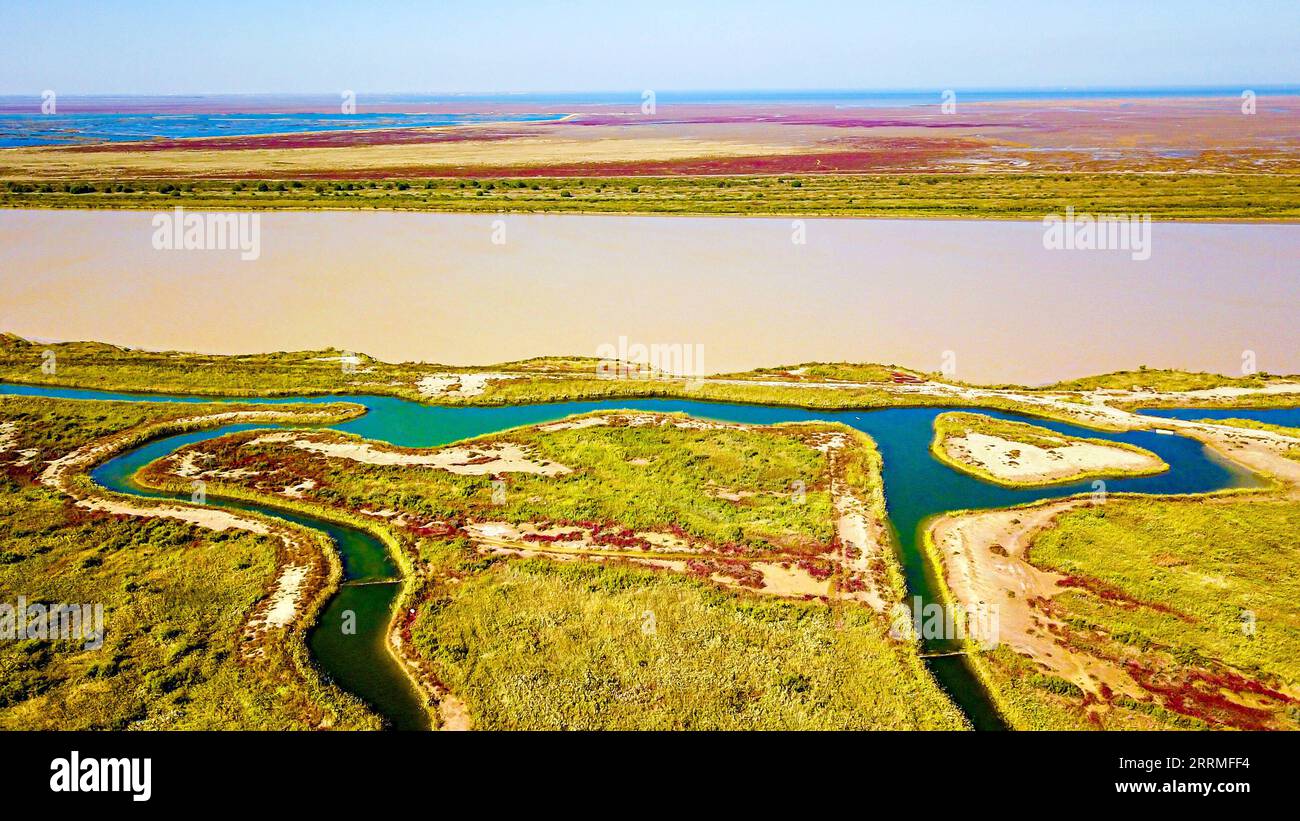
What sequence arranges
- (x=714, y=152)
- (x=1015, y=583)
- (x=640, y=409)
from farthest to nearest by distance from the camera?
1. (x=714, y=152)
2. (x=640, y=409)
3. (x=1015, y=583)

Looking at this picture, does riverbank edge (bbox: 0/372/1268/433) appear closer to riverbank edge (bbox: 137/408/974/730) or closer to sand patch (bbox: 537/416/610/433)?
riverbank edge (bbox: 137/408/974/730)

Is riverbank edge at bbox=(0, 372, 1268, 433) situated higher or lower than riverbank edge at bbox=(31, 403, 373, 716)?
higher

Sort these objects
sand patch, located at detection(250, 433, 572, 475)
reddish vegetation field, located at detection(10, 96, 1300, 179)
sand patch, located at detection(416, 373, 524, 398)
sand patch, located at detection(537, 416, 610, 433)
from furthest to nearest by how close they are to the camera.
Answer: reddish vegetation field, located at detection(10, 96, 1300, 179), sand patch, located at detection(416, 373, 524, 398), sand patch, located at detection(537, 416, 610, 433), sand patch, located at detection(250, 433, 572, 475)

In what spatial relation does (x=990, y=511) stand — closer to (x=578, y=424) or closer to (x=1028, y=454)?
(x=1028, y=454)

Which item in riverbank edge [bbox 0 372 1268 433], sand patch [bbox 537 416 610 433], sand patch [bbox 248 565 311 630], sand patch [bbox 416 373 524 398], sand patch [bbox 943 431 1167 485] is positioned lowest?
sand patch [bbox 248 565 311 630]

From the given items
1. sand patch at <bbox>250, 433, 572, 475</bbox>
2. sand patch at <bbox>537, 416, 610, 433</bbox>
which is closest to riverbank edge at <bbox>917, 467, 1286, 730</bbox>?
sand patch at <bbox>250, 433, 572, 475</bbox>

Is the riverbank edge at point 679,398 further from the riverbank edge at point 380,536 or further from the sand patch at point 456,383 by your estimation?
the riverbank edge at point 380,536

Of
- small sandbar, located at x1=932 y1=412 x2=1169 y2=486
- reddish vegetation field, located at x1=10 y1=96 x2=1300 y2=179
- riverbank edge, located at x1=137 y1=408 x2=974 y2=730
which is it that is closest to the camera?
riverbank edge, located at x1=137 y1=408 x2=974 y2=730

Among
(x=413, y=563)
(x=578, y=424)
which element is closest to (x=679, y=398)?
(x=578, y=424)
